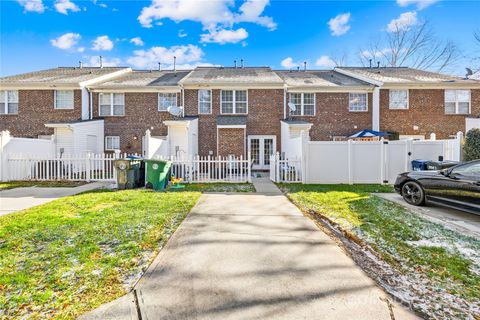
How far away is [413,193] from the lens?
23.9 feet

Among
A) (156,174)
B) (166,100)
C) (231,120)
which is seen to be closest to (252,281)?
(156,174)

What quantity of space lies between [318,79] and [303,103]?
3.28m

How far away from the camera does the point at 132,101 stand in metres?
17.2

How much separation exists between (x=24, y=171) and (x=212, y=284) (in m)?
13.0

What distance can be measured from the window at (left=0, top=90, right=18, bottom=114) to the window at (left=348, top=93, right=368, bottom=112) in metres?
23.1

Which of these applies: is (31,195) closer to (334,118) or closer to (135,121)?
(135,121)

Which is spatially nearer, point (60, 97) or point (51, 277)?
point (51, 277)

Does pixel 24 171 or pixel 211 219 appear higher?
pixel 24 171

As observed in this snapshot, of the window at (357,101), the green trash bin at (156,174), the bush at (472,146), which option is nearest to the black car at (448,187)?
the bush at (472,146)

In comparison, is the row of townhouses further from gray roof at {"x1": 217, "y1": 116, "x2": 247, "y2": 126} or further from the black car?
the black car

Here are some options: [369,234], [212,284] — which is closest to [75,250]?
[212,284]

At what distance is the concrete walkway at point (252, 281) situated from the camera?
8.21 ft

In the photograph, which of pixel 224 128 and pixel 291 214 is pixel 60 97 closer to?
pixel 224 128

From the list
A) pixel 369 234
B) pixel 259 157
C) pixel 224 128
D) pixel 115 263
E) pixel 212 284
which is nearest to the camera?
pixel 212 284
